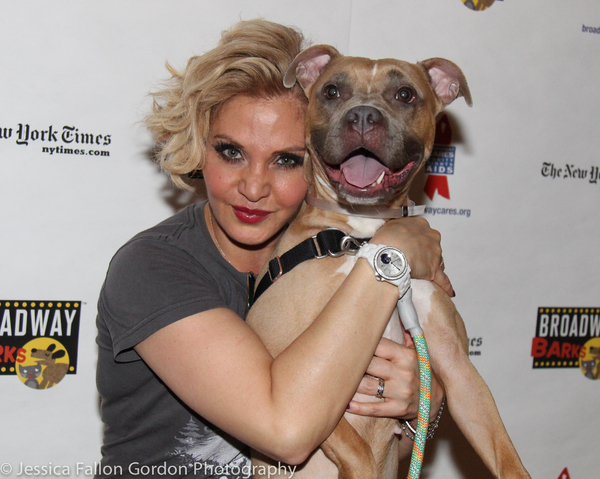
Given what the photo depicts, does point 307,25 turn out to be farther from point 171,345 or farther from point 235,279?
point 171,345

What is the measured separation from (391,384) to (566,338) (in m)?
2.29

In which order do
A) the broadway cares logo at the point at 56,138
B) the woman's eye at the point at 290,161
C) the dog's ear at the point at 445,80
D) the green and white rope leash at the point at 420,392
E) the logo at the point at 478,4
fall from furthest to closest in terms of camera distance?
the logo at the point at 478,4 → the broadway cares logo at the point at 56,138 → the dog's ear at the point at 445,80 → the woman's eye at the point at 290,161 → the green and white rope leash at the point at 420,392

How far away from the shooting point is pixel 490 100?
3.20 m

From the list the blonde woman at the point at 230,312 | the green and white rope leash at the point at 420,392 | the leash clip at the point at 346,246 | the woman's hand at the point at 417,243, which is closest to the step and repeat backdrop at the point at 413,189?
the blonde woman at the point at 230,312

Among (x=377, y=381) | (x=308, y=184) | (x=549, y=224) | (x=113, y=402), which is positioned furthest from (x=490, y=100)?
(x=113, y=402)

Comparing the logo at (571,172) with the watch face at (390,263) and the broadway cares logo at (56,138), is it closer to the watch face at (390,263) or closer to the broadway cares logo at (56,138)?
the watch face at (390,263)

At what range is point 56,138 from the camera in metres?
2.54

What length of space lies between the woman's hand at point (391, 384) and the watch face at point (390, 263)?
1.12 feet

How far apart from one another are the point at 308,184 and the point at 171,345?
84cm

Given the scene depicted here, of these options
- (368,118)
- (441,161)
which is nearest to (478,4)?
(441,161)

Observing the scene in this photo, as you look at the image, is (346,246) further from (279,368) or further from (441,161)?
(441,161)

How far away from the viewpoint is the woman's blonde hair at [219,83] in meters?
1.87

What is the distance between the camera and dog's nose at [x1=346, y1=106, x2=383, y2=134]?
174 cm

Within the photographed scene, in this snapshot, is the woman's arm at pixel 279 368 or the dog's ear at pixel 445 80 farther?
the dog's ear at pixel 445 80
